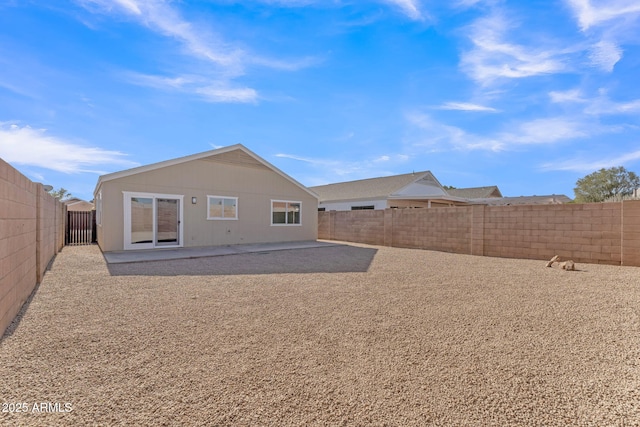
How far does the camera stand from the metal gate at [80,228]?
1345cm

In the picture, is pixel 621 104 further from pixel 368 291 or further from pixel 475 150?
pixel 368 291

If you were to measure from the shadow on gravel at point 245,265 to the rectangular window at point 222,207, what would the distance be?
300 cm

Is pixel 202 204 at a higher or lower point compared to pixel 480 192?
lower

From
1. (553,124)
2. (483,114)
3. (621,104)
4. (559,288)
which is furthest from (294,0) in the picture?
(621,104)

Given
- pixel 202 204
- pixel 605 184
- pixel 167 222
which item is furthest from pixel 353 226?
pixel 605 184

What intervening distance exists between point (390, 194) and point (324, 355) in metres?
16.5

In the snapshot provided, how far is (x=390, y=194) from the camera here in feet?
60.7

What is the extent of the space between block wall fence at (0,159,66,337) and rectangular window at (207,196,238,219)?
21.6ft

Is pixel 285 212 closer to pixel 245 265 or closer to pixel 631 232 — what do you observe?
pixel 245 265

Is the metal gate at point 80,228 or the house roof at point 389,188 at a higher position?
the house roof at point 389,188

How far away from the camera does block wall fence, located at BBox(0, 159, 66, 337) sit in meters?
3.30

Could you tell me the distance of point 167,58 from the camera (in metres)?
8.32

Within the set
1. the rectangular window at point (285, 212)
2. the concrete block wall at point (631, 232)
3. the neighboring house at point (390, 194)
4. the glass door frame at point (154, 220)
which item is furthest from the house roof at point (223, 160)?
the concrete block wall at point (631, 232)

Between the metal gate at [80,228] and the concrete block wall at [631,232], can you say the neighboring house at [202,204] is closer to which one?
the metal gate at [80,228]
